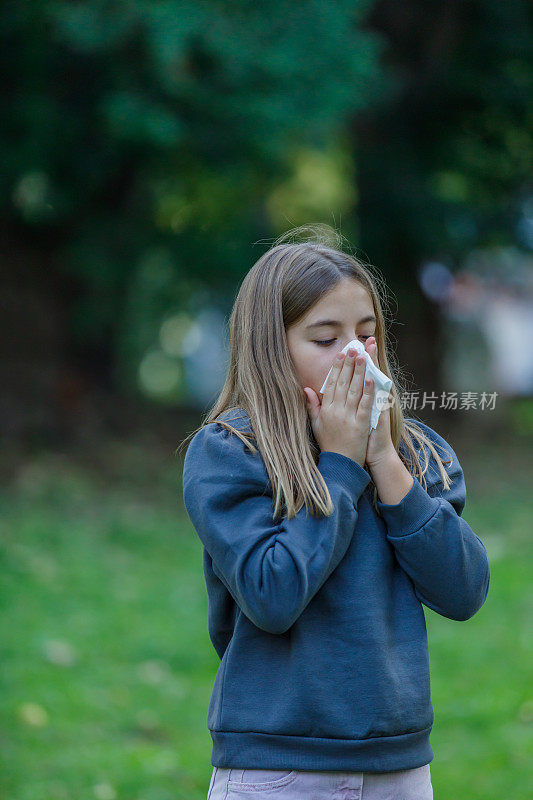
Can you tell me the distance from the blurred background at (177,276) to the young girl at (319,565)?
68 centimetres

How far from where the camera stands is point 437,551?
1800 millimetres

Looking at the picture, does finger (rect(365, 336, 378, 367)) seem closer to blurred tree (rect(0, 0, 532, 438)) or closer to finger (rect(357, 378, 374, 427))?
finger (rect(357, 378, 374, 427))

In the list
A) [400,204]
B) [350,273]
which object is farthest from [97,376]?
[350,273]

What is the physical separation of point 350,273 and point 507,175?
860 cm

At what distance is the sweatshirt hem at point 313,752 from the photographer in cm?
174

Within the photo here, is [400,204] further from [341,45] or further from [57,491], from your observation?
[57,491]

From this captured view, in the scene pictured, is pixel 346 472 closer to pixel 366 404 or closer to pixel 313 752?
pixel 366 404

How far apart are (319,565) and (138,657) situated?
343 centimetres

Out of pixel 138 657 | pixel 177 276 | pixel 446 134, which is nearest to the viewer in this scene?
pixel 138 657

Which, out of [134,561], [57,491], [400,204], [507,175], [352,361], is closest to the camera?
[352,361]

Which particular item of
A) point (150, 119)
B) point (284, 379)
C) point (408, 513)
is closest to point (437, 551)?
point (408, 513)

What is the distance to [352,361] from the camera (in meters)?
1.82

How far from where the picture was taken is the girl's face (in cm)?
192

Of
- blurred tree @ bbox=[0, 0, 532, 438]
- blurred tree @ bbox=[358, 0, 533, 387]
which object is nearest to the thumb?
blurred tree @ bbox=[0, 0, 532, 438]
